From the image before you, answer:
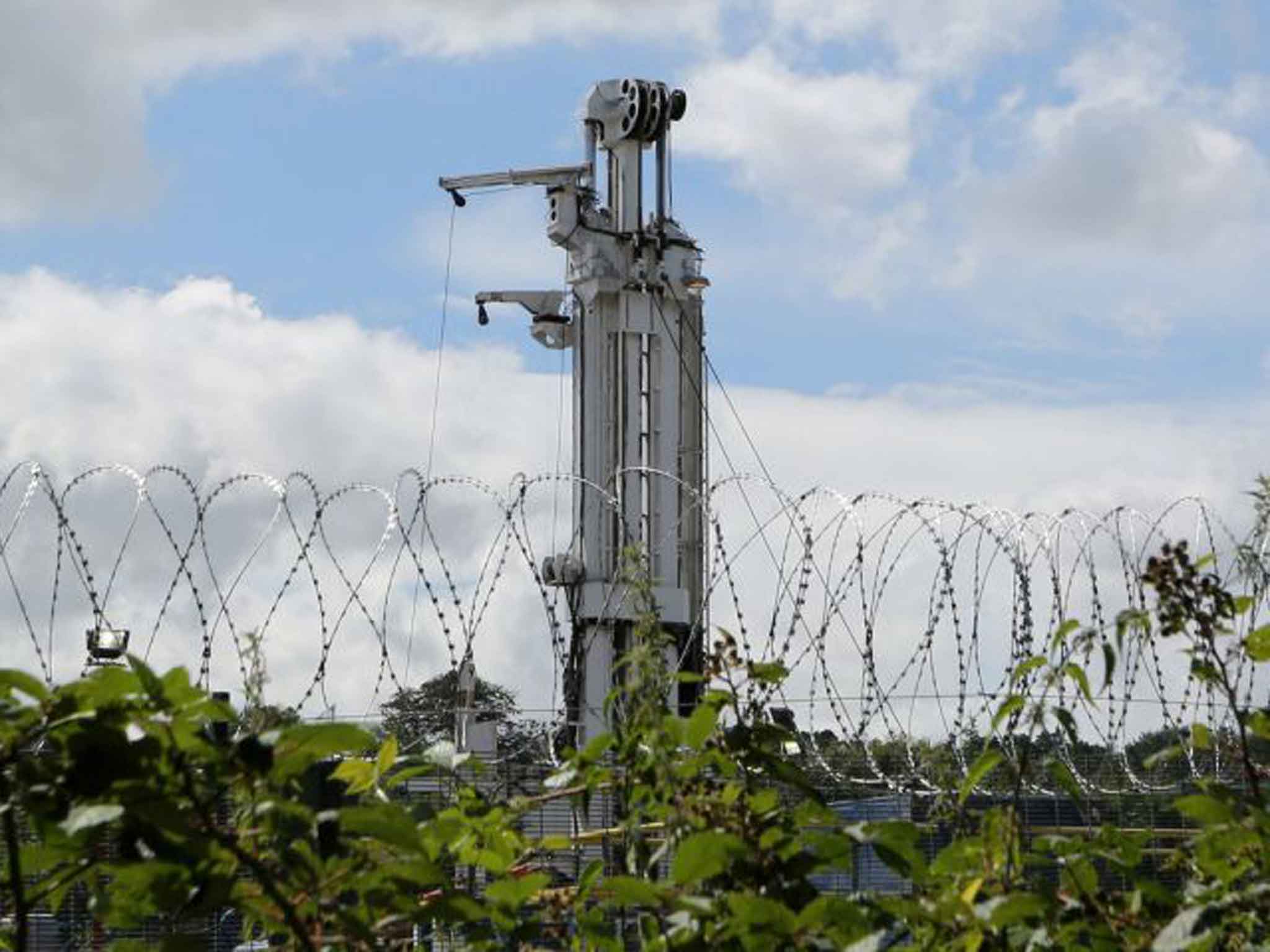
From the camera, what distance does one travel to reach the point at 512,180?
Answer: 3078 centimetres

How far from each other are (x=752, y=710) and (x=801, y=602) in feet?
51.5

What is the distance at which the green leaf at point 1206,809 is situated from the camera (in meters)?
2.71

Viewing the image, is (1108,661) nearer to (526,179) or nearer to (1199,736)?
(1199,736)

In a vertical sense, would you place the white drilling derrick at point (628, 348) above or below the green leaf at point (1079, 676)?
above

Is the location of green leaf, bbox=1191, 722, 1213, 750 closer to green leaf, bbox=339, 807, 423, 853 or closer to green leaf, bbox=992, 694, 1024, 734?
green leaf, bbox=992, 694, 1024, 734

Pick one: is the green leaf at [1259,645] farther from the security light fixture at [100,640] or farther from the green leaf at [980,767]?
the security light fixture at [100,640]

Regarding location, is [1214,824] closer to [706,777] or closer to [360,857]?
[706,777]

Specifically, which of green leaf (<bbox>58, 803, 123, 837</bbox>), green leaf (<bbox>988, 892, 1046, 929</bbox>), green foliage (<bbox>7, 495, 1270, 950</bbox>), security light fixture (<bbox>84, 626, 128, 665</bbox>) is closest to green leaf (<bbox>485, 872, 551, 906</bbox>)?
green foliage (<bbox>7, 495, 1270, 950</bbox>)

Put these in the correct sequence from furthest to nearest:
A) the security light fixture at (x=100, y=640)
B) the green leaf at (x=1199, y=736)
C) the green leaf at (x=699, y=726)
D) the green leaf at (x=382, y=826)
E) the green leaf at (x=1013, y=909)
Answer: the security light fixture at (x=100, y=640), the green leaf at (x=1199, y=736), the green leaf at (x=699, y=726), the green leaf at (x=1013, y=909), the green leaf at (x=382, y=826)

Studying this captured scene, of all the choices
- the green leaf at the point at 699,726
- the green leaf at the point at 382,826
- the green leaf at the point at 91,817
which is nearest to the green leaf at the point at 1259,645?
the green leaf at the point at 699,726

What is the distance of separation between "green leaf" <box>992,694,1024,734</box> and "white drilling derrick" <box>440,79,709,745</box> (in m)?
25.2

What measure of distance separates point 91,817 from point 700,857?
0.73 m

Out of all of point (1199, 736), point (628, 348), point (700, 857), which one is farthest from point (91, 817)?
point (628, 348)

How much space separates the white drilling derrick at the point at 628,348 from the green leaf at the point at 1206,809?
2538cm
